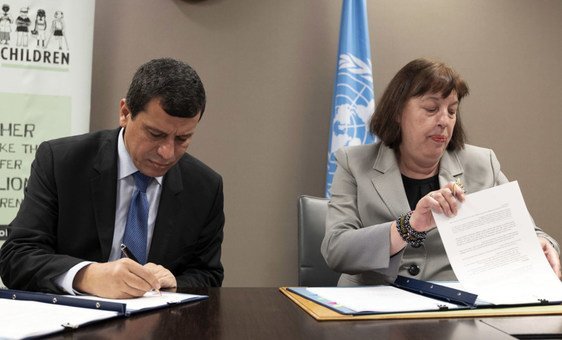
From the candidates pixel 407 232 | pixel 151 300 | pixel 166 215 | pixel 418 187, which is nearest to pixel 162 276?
pixel 151 300

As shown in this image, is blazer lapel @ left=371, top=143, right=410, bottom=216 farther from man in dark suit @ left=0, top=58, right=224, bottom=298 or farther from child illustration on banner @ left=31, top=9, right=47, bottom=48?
child illustration on banner @ left=31, top=9, right=47, bottom=48

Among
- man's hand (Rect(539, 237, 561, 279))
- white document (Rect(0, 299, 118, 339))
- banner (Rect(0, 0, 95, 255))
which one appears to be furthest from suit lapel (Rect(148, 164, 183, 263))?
banner (Rect(0, 0, 95, 255))

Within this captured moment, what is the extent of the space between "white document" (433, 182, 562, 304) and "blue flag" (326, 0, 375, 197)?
206 cm

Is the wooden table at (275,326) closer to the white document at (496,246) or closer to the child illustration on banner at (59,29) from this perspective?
the white document at (496,246)

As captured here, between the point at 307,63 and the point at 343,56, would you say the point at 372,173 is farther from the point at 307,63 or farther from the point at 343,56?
the point at 307,63

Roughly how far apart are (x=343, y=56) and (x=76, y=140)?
7.01 ft

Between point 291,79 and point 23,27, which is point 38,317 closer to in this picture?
point 23,27

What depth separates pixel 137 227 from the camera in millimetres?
2113

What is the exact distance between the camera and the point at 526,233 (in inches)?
71.9

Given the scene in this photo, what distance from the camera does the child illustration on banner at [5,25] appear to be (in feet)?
11.3

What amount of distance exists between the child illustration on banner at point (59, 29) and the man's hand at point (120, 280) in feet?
7.07

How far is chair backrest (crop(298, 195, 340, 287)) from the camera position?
8.19ft

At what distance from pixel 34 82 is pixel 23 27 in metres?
0.28

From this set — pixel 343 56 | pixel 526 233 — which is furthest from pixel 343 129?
pixel 526 233
